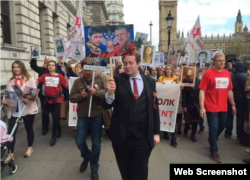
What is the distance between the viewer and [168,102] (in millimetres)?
5250

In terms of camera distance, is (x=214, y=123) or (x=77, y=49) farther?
(x=77, y=49)

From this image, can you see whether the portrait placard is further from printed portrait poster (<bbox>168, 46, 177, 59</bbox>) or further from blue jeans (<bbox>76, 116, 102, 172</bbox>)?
blue jeans (<bbox>76, 116, 102, 172</bbox>)

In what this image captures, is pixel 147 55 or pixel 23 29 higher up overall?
pixel 23 29

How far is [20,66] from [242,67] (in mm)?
5222

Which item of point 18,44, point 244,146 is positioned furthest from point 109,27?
point 18,44

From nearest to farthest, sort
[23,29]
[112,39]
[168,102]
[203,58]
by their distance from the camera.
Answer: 1. [112,39]
2. [168,102]
3. [203,58]
4. [23,29]

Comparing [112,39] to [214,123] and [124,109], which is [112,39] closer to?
[124,109]

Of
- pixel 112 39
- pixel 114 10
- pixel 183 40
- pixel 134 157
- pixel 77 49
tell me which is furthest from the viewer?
pixel 183 40

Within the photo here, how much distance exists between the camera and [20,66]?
405 centimetres

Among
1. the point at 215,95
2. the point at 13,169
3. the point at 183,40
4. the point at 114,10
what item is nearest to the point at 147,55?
the point at 215,95

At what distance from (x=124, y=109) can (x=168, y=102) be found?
321 cm

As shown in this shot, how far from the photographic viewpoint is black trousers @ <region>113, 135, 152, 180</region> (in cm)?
229

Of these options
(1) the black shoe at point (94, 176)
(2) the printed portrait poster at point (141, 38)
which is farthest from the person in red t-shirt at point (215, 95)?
(2) the printed portrait poster at point (141, 38)

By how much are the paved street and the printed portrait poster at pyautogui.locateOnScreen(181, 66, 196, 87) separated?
1.53m
